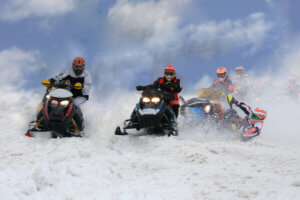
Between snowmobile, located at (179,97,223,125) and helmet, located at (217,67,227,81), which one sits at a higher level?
helmet, located at (217,67,227,81)

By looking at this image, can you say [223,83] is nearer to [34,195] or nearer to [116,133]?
[116,133]

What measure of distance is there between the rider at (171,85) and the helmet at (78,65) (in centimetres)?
201

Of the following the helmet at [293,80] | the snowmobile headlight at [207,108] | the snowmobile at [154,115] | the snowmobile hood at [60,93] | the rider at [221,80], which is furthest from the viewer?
the helmet at [293,80]

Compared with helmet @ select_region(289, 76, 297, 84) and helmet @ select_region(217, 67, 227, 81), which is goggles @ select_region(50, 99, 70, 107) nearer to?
helmet @ select_region(217, 67, 227, 81)

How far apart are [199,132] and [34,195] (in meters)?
6.95

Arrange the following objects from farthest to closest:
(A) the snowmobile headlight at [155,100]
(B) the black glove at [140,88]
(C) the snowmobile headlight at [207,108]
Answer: (C) the snowmobile headlight at [207,108], (B) the black glove at [140,88], (A) the snowmobile headlight at [155,100]

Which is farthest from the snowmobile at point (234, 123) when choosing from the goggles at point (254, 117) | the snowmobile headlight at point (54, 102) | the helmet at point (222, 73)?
the snowmobile headlight at point (54, 102)

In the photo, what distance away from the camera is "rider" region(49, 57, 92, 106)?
934 cm

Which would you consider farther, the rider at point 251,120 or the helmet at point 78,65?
the rider at point 251,120

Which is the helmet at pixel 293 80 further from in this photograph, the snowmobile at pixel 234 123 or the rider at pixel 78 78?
the rider at pixel 78 78

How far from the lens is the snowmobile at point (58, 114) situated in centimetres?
797

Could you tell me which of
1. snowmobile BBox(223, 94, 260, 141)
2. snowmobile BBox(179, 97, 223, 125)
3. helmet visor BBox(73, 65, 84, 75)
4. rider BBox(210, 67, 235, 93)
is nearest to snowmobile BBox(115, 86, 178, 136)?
snowmobile BBox(179, 97, 223, 125)

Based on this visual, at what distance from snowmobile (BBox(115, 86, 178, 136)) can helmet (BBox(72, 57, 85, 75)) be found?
72.7 inches

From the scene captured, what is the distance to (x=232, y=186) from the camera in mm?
4898
